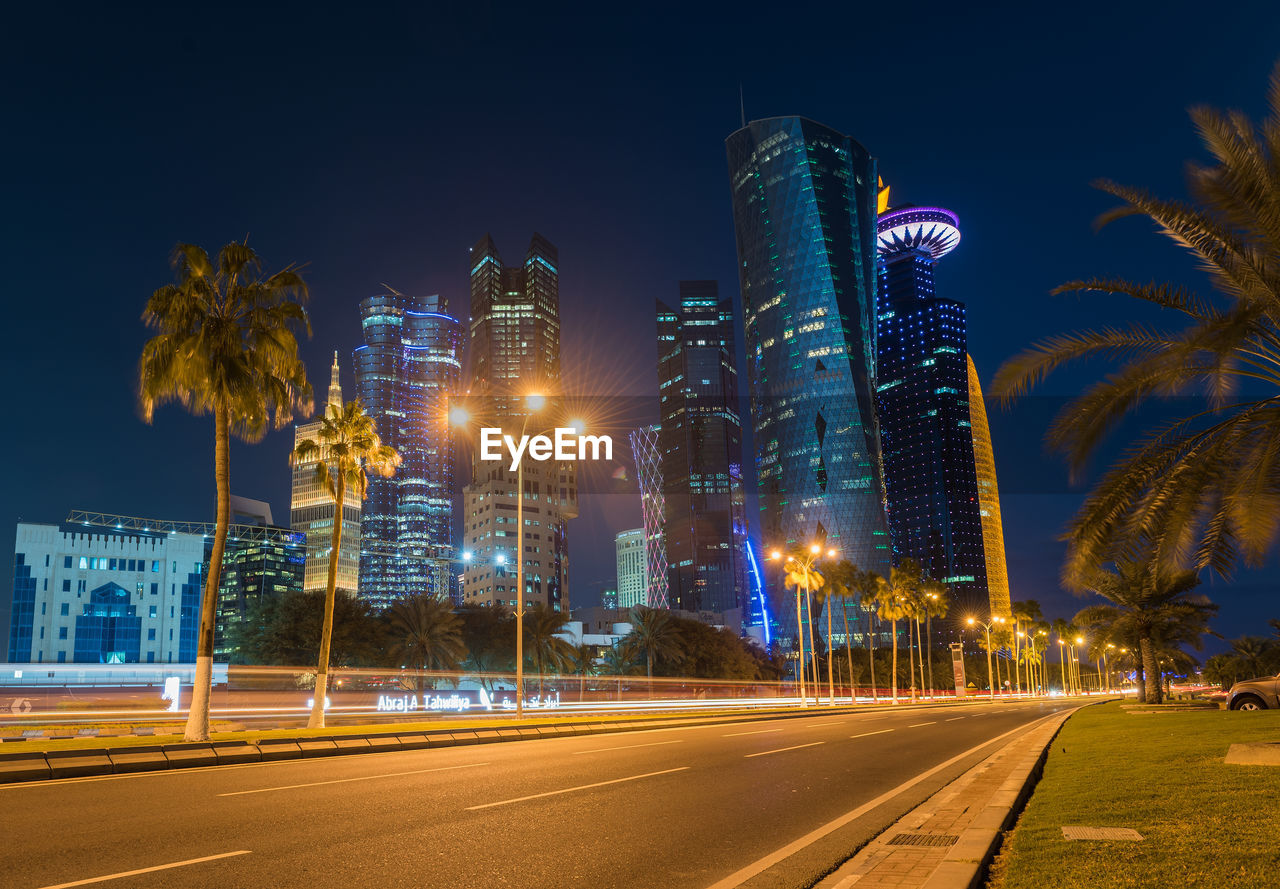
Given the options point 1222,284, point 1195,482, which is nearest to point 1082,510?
point 1195,482

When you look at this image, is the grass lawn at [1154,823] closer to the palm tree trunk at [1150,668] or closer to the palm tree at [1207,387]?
the palm tree at [1207,387]

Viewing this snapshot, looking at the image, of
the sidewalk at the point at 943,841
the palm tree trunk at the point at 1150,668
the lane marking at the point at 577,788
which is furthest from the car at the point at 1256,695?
the lane marking at the point at 577,788

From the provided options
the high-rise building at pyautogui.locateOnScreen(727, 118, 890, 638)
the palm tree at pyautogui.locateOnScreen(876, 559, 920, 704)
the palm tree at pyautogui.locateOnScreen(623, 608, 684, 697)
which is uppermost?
the high-rise building at pyautogui.locateOnScreen(727, 118, 890, 638)

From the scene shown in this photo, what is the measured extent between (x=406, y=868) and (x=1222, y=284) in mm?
14507

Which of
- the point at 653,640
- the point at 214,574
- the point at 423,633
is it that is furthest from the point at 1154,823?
the point at 653,640

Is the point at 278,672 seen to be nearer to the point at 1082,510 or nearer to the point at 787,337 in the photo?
the point at 1082,510

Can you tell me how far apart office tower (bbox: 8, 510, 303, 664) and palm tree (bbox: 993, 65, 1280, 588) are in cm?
9389

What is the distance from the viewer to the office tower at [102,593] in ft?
317

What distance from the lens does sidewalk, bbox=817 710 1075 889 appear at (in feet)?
23.2

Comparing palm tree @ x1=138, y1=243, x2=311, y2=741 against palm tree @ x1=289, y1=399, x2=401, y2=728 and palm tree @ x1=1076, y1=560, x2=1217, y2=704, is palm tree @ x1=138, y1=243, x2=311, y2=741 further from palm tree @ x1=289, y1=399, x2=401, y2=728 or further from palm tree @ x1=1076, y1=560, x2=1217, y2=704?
palm tree @ x1=1076, y1=560, x2=1217, y2=704

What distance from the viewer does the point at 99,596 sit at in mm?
99750

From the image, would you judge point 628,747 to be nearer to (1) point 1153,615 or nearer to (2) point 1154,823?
(2) point 1154,823

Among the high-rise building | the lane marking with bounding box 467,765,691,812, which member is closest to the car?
the lane marking with bounding box 467,765,691,812

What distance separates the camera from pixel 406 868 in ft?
24.6
